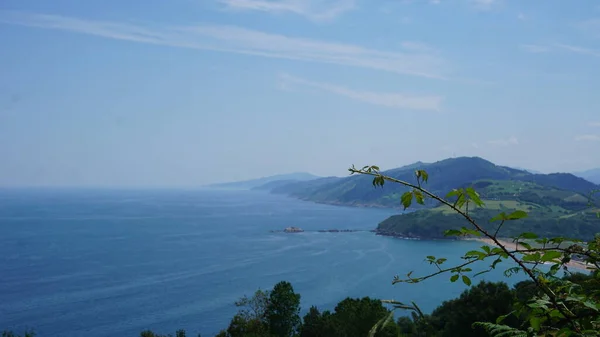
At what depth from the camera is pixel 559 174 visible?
181m

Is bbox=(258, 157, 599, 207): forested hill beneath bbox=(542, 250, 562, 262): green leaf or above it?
above

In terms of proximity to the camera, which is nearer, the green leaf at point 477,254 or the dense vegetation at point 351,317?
the green leaf at point 477,254

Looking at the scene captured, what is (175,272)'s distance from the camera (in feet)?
191

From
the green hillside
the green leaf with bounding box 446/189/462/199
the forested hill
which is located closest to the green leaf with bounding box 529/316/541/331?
the green leaf with bounding box 446/189/462/199

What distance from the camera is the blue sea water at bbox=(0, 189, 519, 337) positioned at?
139 ft

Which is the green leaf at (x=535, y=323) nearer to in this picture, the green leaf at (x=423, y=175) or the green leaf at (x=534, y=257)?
the green leaf at (x=534, y=257)

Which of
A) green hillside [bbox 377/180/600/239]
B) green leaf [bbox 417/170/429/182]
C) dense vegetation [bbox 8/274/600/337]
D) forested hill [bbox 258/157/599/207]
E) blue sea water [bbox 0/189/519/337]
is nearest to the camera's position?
green leaf [bbox 417/170/429/182]

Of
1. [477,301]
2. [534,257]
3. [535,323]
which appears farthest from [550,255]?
[477,301]

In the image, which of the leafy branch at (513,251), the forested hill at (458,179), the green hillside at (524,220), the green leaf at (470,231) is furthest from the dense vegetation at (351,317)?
the forested hill at (458,179)

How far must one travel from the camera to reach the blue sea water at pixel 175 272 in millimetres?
42219

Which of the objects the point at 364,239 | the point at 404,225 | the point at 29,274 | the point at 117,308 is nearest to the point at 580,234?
the point at 404,225

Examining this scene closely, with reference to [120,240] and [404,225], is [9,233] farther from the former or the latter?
[404,225]

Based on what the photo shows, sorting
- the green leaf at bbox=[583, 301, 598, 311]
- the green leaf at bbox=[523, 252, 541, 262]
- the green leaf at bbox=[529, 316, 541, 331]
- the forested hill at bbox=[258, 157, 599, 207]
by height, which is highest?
the forested hill at bbox=[258, 157, 599, 207]

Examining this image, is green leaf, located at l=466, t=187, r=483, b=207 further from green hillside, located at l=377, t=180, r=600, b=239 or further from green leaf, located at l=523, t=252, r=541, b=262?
green hillside, located at l=377, t=180, r=600, b=239
